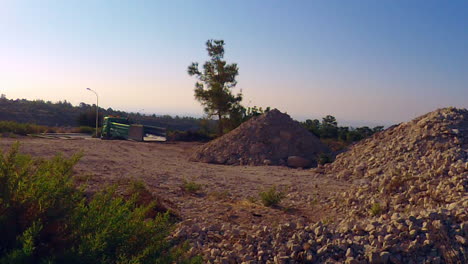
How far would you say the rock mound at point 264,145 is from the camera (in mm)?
20759

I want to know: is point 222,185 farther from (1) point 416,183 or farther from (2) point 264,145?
(2) point 264,145

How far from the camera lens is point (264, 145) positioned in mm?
21562

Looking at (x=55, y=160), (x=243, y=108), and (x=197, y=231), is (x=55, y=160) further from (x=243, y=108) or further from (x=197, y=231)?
(x=243, y=108)

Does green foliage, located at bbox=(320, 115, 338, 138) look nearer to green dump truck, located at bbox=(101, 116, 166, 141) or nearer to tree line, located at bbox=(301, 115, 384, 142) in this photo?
tree line, located at bbox=(301, 115, 384, 142)

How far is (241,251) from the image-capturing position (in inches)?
255

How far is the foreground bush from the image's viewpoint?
11.9ft

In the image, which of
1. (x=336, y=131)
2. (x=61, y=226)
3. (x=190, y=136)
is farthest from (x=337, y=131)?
(x=61, y=226)

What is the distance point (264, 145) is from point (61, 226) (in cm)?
1787

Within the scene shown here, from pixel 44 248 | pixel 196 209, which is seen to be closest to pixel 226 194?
pixel 196 209

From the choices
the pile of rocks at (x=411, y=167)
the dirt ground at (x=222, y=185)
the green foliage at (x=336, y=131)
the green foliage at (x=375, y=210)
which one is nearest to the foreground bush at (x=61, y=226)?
the dirt ground at (x=222, y=185)

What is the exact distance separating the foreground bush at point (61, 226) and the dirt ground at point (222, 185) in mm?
1705

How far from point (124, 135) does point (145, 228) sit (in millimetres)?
28851

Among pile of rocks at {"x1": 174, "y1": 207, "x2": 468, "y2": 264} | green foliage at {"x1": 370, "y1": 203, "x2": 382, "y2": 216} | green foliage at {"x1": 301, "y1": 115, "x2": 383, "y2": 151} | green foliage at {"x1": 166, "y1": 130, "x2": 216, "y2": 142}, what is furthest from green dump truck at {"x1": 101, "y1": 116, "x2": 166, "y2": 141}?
pile of rocks at {"x1": 174, "y1": 207, "x2": 468, "y2": 264}

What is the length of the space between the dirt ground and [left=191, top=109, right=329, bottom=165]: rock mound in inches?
46.2
